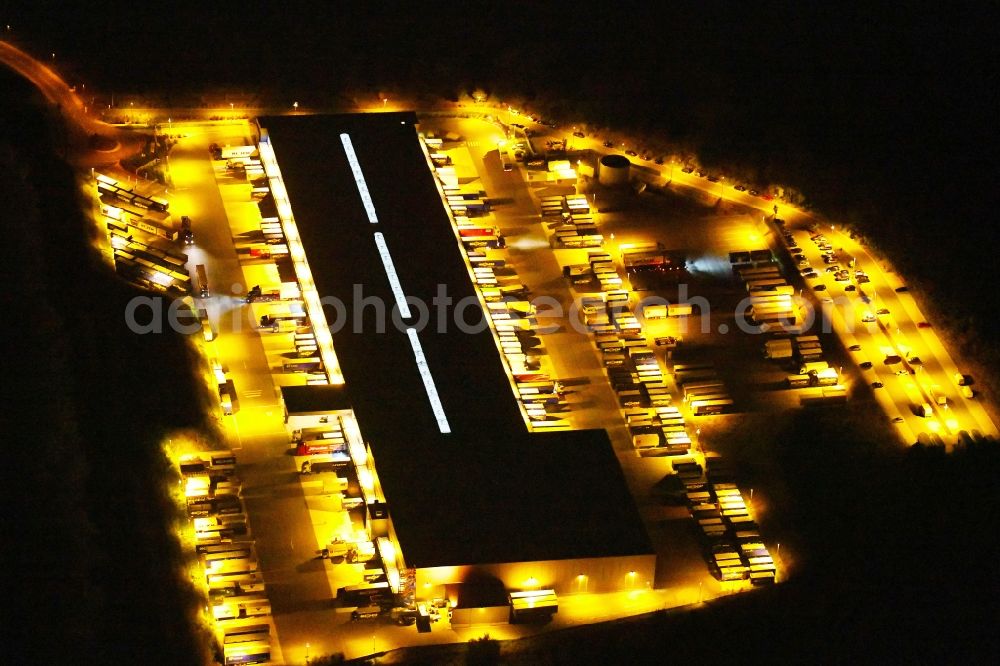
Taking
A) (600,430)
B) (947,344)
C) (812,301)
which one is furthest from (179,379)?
(947,344)

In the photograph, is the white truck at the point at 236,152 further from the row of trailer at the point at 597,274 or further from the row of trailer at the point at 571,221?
the row of trailer at the point at 597,274

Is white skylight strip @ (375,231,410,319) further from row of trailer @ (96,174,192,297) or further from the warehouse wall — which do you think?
the warehouse wall

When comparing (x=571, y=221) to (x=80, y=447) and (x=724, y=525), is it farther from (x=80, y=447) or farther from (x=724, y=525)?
(x=80, y=447)

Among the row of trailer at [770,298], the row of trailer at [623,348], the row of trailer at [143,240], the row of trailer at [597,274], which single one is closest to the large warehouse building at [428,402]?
the row of trailer at [623,348]

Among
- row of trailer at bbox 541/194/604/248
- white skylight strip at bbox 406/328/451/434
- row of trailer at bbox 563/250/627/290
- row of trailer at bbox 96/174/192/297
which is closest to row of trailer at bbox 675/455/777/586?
white skylight strip at bbox 406/328/451/434

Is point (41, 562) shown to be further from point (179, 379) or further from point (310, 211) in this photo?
point (310, 211)
